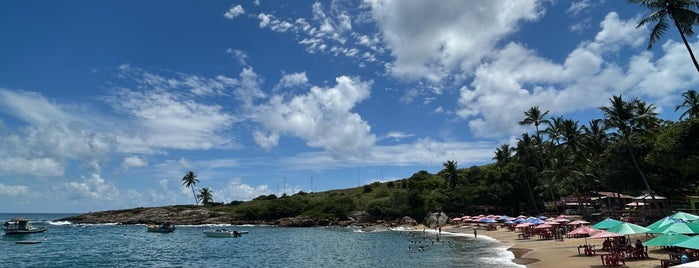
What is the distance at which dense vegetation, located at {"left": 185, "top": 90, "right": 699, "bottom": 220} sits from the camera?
47906mm

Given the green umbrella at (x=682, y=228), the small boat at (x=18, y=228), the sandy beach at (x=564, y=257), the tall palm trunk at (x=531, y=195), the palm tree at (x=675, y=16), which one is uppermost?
the palm tree at (x=675, y=16)

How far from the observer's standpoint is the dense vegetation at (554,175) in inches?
1886

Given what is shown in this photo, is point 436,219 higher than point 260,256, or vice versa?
point 436,219

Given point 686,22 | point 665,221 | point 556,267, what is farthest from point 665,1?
point 556,267

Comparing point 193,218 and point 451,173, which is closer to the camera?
point 451,173

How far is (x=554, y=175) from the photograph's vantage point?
69000 millimetres

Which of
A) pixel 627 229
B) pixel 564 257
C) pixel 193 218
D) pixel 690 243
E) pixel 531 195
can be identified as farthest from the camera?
pixel 193 218

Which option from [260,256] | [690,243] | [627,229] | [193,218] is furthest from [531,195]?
[193,218]

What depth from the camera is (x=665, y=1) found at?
107ft

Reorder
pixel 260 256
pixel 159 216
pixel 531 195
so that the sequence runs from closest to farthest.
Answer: pixel 260 256 < pixel 531 195 < pixel 159 216

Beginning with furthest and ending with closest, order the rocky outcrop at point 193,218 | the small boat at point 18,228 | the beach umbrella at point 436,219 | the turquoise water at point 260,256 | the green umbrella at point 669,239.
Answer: the rocky outcrop at point 193,218 < the beach umbrella at point 436,219 < the small boat at point 18,228 < the turquoise water at point 260,256 < the green umbrella at point 669,239

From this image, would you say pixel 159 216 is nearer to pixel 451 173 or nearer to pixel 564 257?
pixel 451 173

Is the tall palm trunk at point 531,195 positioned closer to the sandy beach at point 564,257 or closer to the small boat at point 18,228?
the sandy beach at point 564,257

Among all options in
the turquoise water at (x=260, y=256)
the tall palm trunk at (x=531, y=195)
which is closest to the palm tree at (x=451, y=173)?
the tall palm trunk at (x=531, y=195)
